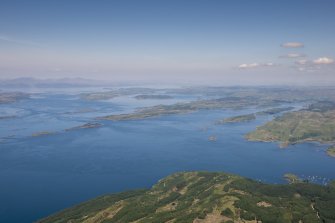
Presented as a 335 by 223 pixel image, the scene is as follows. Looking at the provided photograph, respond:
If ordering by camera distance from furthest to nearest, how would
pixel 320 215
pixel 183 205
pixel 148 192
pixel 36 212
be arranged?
pixel 148 192, pixel 36 212, pixel 183 205, pixel 320 215

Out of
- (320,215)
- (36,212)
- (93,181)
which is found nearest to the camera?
(320,215)

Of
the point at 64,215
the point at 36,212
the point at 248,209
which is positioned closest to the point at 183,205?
the point at 248,209

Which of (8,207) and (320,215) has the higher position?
(320,215)

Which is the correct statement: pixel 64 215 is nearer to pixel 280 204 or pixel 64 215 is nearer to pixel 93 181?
pixel 93 181

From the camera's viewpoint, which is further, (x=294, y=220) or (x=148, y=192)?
(x=148, y=192)

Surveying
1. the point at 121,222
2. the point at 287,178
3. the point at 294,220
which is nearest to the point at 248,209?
the point at 294,220

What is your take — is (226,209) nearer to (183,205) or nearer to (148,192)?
(183,205)
